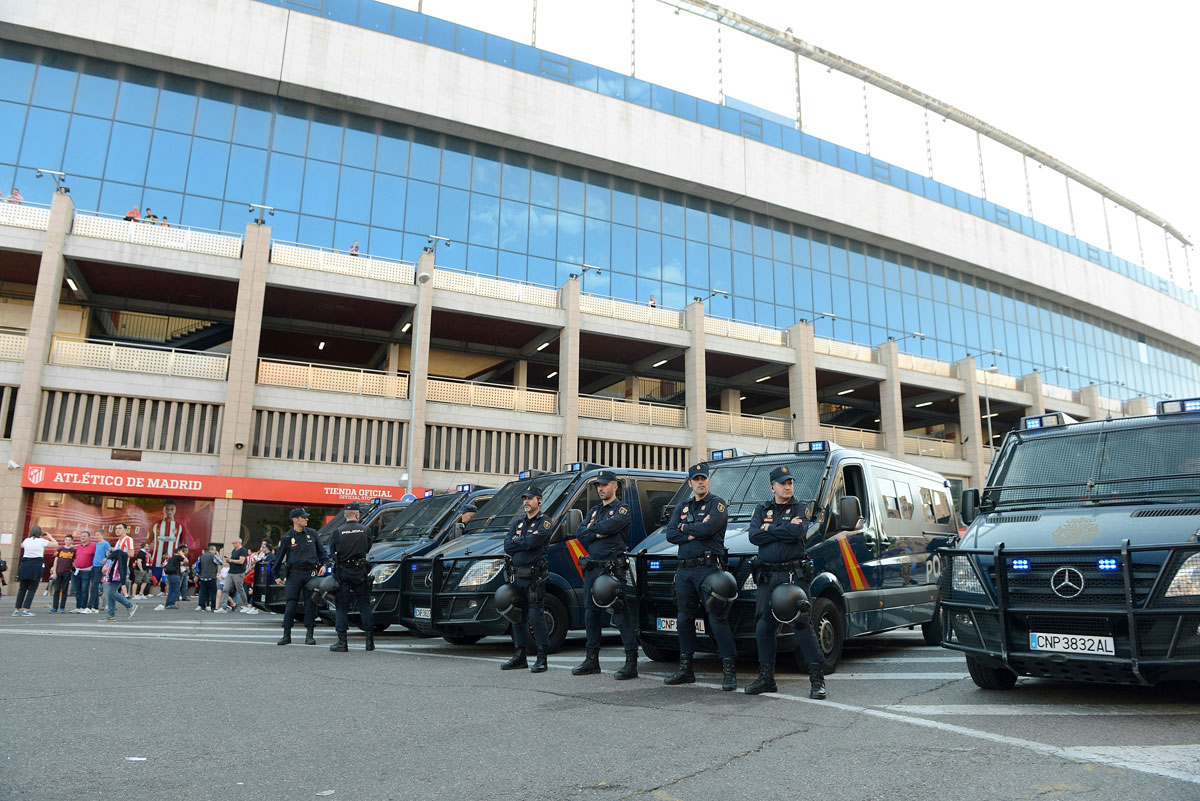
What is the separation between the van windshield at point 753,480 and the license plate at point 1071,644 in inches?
108

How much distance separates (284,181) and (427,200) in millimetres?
5592

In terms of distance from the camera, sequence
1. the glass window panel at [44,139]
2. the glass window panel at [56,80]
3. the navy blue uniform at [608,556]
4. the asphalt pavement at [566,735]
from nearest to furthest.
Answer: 1. the asphalt pavement at [566,735]
2. the navy blue uniform at [608,556]
3. the glass window panel at [44,139]
4. the glass window panel at [56,80]

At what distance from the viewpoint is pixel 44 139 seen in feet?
99.5

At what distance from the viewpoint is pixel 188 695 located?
700 centimetres

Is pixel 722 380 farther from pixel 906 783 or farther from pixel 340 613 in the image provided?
pixel 906 783

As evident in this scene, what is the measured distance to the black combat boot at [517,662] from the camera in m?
8.90

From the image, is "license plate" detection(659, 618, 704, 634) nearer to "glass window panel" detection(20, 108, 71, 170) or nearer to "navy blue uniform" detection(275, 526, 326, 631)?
"navy blue uniform" detection(275, 526, 326, 631)

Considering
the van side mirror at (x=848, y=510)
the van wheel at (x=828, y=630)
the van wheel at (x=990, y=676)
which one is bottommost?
the van wheel at (x=990, y=676)

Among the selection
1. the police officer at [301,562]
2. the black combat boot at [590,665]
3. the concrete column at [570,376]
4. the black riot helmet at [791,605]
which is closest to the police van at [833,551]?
the black combat boot at [590,665]

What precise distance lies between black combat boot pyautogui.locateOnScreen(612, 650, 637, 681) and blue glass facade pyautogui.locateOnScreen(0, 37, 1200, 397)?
28.4 meters

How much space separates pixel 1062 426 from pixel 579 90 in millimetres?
33819

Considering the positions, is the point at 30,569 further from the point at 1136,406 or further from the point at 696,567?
the point at 1136,406

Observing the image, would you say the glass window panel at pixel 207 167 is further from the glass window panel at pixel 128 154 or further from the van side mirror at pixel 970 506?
the van side mirror at pixel 970 506

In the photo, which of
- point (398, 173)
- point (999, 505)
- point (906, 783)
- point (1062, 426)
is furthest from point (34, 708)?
point (398, 173)
